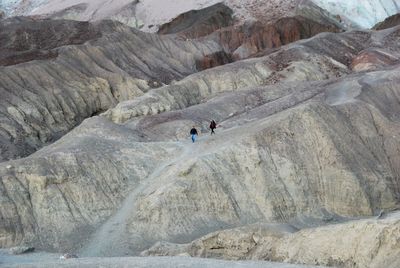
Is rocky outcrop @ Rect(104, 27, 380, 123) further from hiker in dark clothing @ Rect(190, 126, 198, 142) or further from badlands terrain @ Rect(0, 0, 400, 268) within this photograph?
hiker in dark clothing @ Rect(190, 126, 198, 142)

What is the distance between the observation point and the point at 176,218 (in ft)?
91.2

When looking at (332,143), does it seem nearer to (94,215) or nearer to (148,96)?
(94,215)

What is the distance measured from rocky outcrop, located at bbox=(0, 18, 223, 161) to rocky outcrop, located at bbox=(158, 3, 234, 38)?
11.0m

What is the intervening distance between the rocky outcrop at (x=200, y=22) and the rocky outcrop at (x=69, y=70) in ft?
36.1

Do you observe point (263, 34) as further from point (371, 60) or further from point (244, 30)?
point (371, 60)

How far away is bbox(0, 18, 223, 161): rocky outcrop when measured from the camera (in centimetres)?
5034

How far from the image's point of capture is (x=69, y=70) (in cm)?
5781

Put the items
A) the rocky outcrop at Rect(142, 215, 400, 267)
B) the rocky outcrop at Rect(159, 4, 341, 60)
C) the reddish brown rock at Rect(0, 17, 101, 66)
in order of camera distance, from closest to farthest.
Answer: the rocky outcrop at Rect(142, 215, 400, 267) < the reddish brown rock at Rect(0, 17, 101, 66) < the rocky outcrop at Rect(159, 4, 341, 60)

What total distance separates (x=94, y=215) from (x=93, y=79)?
31373mm

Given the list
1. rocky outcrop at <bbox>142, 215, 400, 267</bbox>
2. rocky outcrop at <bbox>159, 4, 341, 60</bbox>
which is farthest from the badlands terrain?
rocky outcrop at <bbox>159, 4, 341, 60</bbox>

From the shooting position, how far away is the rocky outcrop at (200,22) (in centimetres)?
8731

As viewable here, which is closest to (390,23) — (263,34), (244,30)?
(263,34)

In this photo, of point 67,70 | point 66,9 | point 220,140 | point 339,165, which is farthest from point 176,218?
point 66,9

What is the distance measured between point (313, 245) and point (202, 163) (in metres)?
11.0
